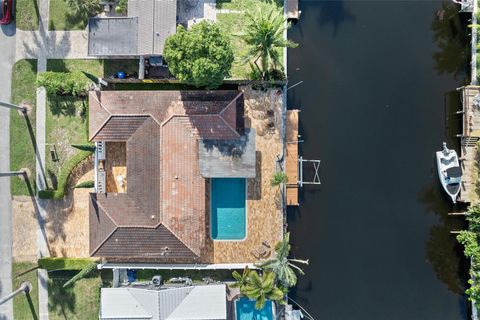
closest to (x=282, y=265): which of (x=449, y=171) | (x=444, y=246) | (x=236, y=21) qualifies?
(x=444, y=246)

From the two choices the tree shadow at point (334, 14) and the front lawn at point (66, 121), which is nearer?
the front lawn at point (66, 121)

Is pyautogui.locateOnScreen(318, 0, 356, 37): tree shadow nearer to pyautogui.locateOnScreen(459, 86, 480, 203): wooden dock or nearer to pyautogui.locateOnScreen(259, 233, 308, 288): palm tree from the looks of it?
pyautogui.locateOnScreen(459, 86, 480, 203): wooden dock

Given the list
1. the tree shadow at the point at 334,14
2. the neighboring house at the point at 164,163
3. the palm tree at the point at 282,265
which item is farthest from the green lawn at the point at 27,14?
→ the palm tree at the point at 282,265

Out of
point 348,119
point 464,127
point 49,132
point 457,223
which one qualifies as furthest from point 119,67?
point 457,223

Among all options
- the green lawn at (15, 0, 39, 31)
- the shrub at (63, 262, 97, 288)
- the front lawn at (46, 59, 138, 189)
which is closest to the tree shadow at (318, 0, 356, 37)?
the front lawn at (46, 59, 138, 189)

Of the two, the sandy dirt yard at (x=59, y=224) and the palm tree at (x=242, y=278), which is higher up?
the sandy dirt yard at (x=59, y=224)

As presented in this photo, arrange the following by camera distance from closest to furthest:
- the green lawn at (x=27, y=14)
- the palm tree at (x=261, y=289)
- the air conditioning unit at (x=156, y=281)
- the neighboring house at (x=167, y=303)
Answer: the palm tree at (x=261, y=289) → the neighboring house at (x=167, y=303) → the air conditioning unit at (x=156, y=281) → the green lawn at (x=27, y=14)

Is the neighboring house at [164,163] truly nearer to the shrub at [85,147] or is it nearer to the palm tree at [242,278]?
the shrub at [85,147]
